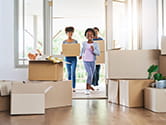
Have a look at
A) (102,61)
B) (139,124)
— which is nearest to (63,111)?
(139,124)

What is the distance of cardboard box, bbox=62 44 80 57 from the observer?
4.21 meters

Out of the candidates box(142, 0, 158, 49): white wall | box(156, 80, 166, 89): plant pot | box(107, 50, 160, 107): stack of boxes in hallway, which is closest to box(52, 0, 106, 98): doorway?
box(142, 0, 158, 49): white wall

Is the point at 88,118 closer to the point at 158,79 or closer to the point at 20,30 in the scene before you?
the point at 158,79

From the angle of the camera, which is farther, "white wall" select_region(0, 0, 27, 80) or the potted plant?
"white wall" select_region(0, 0, 27, 80)

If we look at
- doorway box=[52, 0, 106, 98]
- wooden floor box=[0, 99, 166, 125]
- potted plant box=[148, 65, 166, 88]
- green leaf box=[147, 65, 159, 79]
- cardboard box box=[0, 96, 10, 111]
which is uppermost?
doorway box=[52, 0, 106, 98]

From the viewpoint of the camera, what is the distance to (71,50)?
13.9 feet

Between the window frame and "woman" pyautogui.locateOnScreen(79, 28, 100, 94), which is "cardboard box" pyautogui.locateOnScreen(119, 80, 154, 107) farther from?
"woman" pyautogui.locateOnScreen(79, 28, 100, 94)

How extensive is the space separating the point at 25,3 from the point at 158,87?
2.12 metres

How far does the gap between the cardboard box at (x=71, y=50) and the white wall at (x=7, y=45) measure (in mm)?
936

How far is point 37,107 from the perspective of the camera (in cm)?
235

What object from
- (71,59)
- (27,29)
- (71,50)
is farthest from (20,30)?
(71,59)

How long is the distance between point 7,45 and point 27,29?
357mm

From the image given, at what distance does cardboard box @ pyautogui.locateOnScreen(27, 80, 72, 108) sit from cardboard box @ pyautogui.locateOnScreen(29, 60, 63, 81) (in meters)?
0.10

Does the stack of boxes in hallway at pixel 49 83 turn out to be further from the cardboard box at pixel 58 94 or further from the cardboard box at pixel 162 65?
the cardboard box at pixel 162 65
